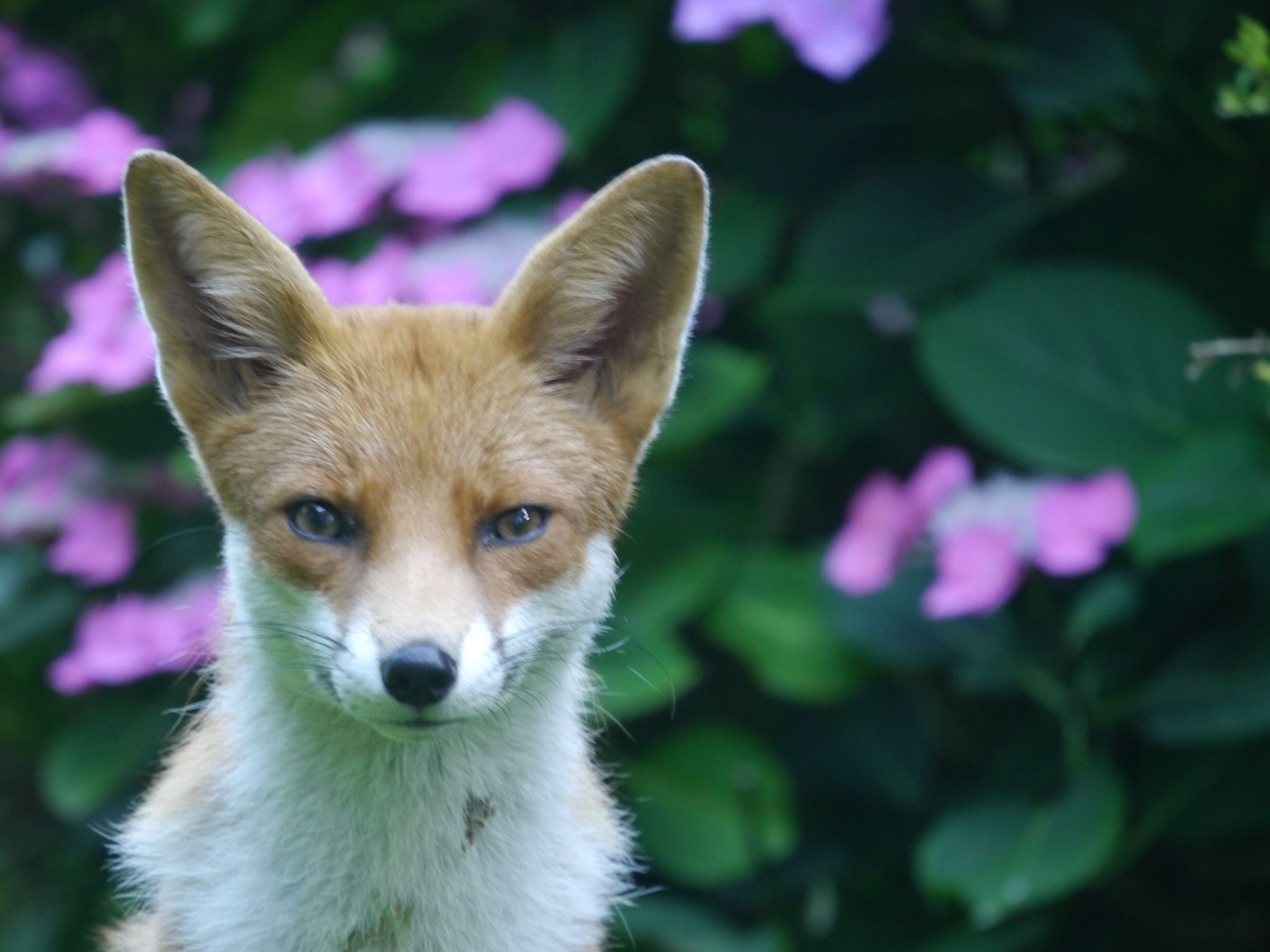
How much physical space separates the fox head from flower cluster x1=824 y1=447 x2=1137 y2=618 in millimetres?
1349

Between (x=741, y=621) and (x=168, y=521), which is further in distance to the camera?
(x=168, y=521)

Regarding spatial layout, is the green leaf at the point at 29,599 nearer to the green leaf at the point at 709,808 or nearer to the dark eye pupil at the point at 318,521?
the green leaf at the point at 709,808

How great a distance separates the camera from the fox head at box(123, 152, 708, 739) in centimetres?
215

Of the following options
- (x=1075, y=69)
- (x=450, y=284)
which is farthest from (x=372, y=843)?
(x=1075, y=69)

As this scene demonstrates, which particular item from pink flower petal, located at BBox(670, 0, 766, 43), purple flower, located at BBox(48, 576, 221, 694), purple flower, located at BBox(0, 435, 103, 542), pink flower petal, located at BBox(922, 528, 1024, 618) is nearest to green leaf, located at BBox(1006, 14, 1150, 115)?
pink flower petal, located at BBox(670, 0, 766, 43)

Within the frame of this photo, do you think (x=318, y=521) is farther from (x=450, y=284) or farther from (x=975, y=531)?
(x=975, y=531)

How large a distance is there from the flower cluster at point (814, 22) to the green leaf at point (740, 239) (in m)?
0.61

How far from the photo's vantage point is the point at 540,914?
2371mm

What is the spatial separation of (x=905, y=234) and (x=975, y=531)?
3.19 feet

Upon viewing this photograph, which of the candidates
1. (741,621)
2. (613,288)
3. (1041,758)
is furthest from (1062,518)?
(613,288)

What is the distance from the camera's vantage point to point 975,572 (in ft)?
11.7

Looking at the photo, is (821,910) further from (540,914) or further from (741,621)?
(540,914)

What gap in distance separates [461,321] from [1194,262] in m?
2.73

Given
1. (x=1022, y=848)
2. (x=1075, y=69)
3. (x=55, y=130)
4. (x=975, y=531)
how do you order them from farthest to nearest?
(x=55, y=130) → (x=1075, y=69) → (x=975, y=531) → (x=1022, y=848)
